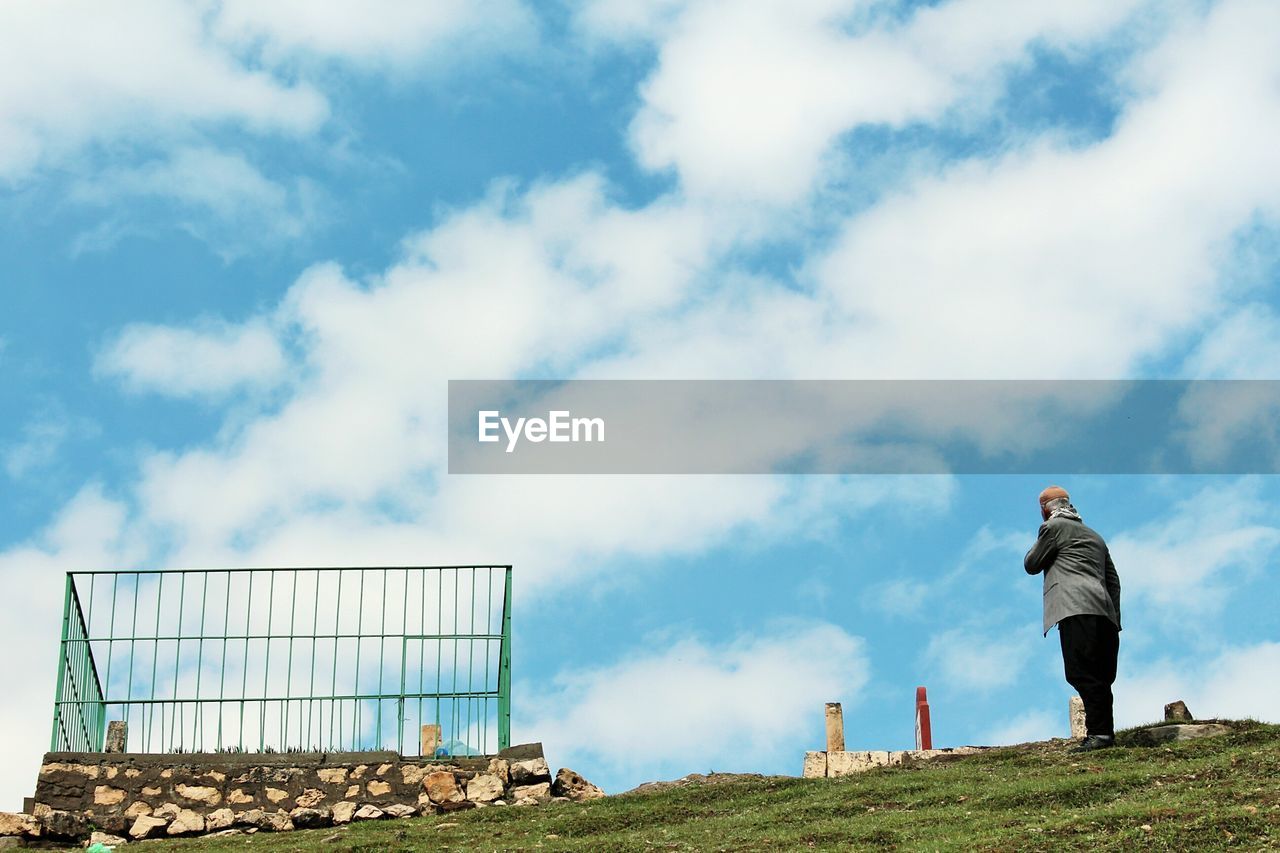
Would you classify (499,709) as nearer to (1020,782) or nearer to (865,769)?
(865,769)

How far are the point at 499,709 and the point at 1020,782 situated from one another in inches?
246

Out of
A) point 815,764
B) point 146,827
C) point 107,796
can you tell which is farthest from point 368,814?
point 815,764

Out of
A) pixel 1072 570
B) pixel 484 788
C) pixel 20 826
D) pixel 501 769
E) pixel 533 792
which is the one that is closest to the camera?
pixel 1072 570

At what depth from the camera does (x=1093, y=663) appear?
48.9 ft

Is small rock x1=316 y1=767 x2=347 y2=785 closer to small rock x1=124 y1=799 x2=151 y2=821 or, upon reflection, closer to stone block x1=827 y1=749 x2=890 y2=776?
small rock x1=124 y1=799 x2=151 y2=821

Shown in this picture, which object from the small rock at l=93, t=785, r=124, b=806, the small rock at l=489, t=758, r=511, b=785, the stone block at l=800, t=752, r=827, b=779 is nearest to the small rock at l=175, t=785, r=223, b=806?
the small rock at l=93, t=785, r=124, b=806

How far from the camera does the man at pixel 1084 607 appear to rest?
14945 mm

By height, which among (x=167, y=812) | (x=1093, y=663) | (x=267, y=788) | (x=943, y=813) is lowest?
(x=943, y=813)

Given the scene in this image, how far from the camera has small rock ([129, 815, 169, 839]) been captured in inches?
658

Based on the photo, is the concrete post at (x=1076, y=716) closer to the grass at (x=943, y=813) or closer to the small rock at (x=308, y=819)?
the grass at (x=943, y=813)

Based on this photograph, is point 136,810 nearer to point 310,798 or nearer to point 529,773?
point 310,798

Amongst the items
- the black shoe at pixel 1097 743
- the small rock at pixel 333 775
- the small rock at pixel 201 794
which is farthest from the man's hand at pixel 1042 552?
the small rock at pixel 201 794

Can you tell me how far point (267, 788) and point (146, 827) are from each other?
1.30 m

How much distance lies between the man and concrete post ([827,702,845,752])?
303 cm
